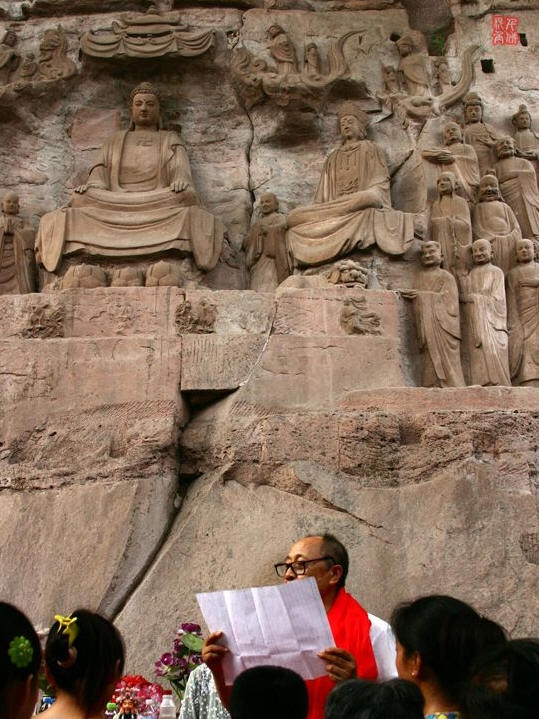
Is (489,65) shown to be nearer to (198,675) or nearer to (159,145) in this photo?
(159,145)

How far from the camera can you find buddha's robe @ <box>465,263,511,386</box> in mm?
8000

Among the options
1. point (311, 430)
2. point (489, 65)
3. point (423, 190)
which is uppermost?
point (489, 65)

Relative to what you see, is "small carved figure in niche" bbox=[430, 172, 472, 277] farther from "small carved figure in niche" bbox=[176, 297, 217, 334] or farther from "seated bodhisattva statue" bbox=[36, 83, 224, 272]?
"small carved figure in niche" bbox=[176, 297, 217, 334]

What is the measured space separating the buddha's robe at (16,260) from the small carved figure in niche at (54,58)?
2.08 metres

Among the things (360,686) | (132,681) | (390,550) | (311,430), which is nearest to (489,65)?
(311,430)

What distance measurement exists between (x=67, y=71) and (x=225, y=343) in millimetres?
4522

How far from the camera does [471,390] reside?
713 centimetres

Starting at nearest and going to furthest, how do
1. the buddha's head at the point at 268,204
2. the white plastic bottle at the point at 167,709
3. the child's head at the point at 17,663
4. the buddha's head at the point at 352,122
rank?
the child's head at the point at 17,663
the white plastic bottle at the point at 167,709
the buddha's head at the point at 268,204
the buddha's head at the point at 352,122

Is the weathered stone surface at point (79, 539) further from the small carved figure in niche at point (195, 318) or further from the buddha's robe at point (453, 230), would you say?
the buddha's robe at point (453, 230)

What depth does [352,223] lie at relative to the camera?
8.53 meters

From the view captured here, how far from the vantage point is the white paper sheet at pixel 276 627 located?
339cm

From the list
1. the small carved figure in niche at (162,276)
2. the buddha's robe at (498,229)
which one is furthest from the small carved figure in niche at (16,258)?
the buddha's robe at (498,229)

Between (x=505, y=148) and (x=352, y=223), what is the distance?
6.92 ft

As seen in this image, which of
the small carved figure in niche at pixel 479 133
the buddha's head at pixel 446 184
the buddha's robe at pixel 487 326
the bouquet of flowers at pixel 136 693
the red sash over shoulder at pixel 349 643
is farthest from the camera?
the small carved figure in niche at pixel 479 133
